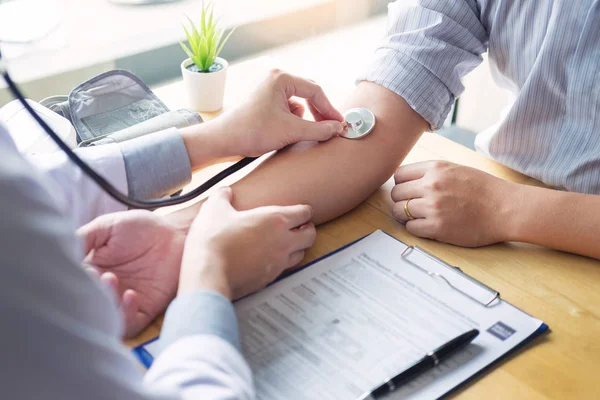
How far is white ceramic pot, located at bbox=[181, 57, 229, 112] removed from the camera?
1.27m

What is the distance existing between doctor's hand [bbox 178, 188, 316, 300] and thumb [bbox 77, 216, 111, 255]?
10 cm

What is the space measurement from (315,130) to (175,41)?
0.98m

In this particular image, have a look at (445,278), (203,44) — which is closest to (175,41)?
(203,44)

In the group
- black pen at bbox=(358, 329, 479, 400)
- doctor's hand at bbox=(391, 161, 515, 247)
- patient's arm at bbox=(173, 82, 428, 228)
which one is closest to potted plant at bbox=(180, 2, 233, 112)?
patient's arm at bbox=(173, 82, 428, 228)

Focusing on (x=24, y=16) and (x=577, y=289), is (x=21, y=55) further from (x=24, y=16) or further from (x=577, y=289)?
(x=577, y=289)

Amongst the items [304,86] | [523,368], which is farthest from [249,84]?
[523,368]

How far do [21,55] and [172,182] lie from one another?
2.91 feet

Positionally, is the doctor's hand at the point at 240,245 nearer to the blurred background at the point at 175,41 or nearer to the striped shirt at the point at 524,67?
the striped shirt at the point at 524,67

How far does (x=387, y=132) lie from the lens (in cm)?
102

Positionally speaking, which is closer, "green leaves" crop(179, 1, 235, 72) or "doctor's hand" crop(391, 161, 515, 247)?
"doctor's hand" crop(391, 161, 515, 247)

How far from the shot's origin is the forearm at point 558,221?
0.87m

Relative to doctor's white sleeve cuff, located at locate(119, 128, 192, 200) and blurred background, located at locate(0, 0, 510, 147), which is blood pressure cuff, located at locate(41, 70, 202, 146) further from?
blurred background, located at locate(0, 0, 510, 147)

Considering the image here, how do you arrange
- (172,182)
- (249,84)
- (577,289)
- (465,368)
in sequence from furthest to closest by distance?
(249,84), (172,182), (577,289), (465,368)

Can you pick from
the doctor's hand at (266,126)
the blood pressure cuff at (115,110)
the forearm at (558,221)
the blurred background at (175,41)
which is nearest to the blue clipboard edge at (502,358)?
the forearm at (558,221)
